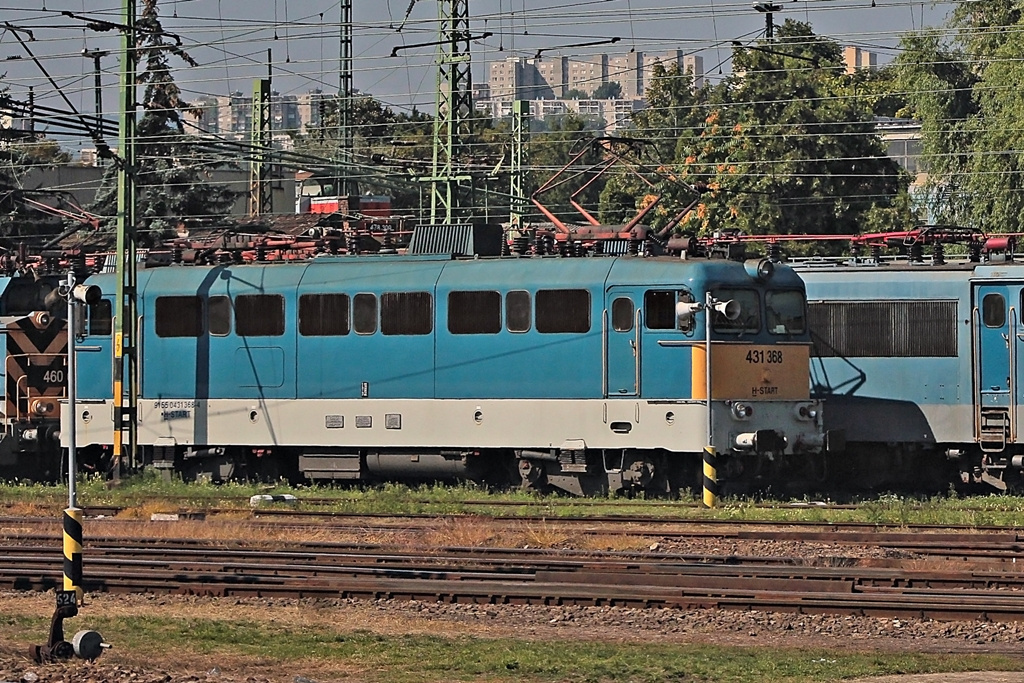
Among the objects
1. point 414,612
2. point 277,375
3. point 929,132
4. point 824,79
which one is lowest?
point 414,612

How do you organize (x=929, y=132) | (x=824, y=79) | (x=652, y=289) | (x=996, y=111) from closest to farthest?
(x=652, y=289) < (x=996, y=111) < (x=929, y=132) < (x=824, y=79)

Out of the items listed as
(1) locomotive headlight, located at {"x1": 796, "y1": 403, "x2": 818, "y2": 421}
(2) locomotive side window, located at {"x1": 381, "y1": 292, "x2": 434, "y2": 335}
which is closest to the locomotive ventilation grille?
(1) locomotive headlight, located at {"x1": 796, "y1": 403, "x2": 818, "y2": 421}

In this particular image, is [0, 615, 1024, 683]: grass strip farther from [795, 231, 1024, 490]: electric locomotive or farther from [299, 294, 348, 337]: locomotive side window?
[795, 231, 1024, 490]: electric locomotive

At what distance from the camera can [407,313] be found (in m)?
26.3

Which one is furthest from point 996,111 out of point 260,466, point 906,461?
point 260,466

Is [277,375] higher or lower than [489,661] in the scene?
higher

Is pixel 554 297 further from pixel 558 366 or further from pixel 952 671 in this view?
pixel 952 671

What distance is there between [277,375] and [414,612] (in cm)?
1259

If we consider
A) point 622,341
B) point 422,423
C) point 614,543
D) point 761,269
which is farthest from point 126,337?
point 614,543

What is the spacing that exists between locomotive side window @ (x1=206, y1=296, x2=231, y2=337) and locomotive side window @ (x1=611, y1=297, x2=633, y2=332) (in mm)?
6949

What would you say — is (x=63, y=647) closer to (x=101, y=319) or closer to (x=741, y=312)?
(x=741, y=312)

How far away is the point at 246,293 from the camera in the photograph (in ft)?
90.5

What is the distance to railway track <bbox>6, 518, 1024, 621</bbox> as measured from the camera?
14852mm

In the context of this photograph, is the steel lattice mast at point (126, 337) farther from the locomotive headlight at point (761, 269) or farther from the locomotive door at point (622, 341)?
the locomotive headlight at point (761, 269)
